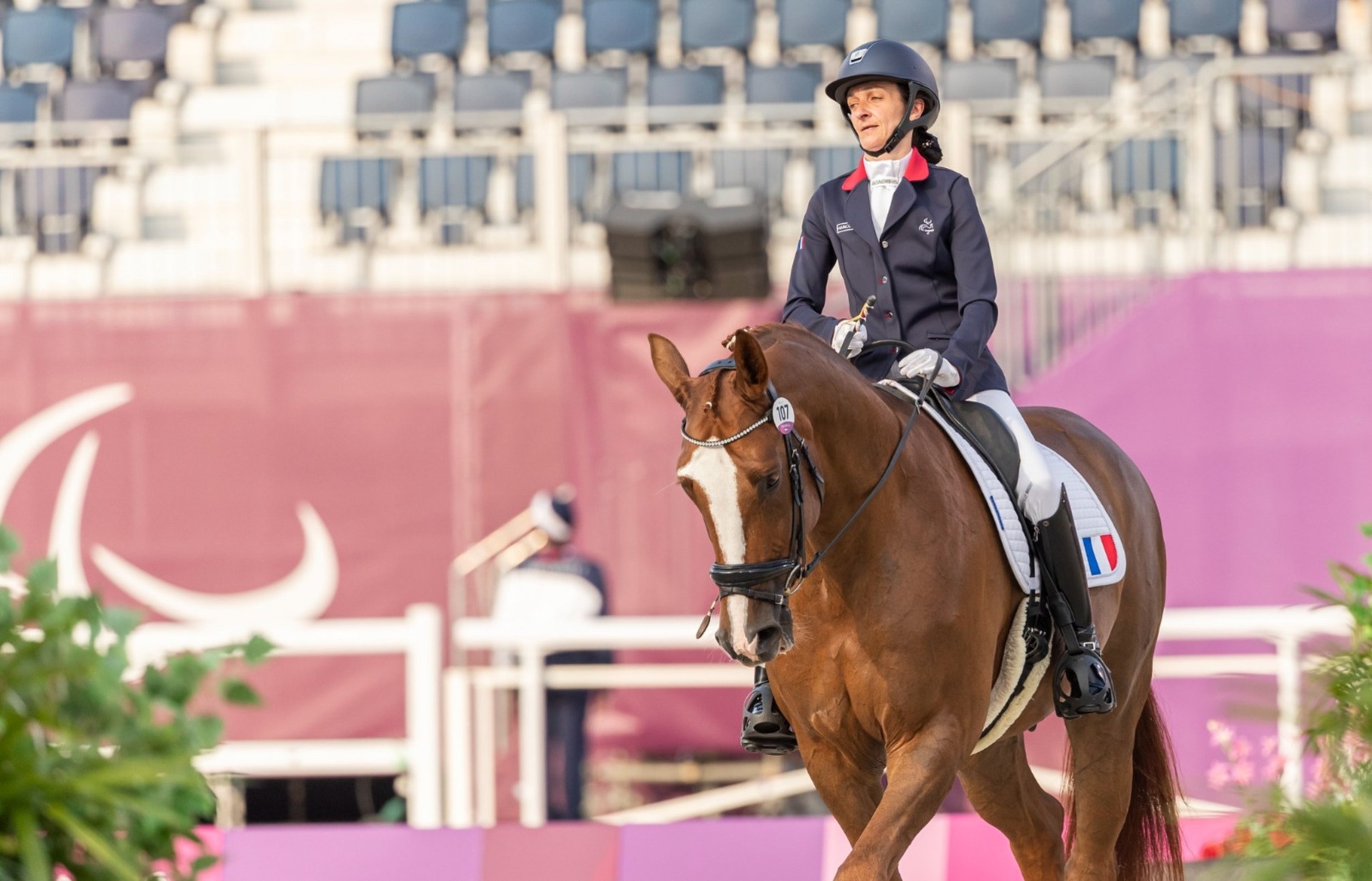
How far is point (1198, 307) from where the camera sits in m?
7.57

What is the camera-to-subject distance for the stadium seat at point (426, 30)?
14523 mm

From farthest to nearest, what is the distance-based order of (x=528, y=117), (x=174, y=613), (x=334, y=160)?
(x=334, y=160) < (x=528, y=117) < (x=174, y=613)

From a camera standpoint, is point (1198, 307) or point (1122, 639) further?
point (1198, 307)

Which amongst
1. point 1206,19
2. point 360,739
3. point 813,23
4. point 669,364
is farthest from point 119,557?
point 1206,19

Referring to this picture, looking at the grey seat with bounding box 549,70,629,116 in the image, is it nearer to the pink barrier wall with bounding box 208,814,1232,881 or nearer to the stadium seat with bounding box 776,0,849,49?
the stadium seat with bounding box 776,0,849,49

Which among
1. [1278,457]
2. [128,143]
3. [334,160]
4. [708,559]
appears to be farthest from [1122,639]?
[128,143]

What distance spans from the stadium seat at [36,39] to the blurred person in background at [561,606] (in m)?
7.46

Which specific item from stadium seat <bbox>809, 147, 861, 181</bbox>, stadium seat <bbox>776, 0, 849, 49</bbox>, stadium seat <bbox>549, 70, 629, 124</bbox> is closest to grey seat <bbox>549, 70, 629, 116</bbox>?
stadium seat <bbox>549, 70, 629, 124</bbox>

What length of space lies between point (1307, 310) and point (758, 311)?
10.9 feet

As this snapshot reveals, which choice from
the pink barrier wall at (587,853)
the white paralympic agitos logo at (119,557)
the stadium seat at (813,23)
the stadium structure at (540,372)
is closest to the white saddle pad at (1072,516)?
the pink barrier wall at (587,853)

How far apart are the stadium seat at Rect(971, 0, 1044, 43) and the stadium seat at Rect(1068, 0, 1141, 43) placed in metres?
0.31

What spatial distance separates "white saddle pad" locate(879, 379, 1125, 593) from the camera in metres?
4.12

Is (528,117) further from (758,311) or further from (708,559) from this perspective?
(708,559)

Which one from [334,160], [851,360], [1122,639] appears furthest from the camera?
[334,160]
